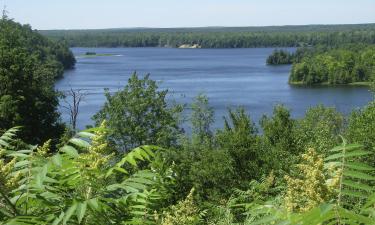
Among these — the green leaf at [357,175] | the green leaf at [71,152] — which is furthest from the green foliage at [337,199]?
the green leaf at [71,152]

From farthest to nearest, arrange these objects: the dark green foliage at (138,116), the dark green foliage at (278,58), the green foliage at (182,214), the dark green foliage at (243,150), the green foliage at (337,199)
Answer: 1. the dark green foliage at (278,58)
2. the dark green foliage at (138,116)
3. the dark green foliage at (243,150)
4. the green foliage at (182,214)
5. the green foliage at (337,199)

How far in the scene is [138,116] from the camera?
1256 inches

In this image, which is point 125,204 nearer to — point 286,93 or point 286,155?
point 286,155

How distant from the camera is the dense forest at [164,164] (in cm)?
231

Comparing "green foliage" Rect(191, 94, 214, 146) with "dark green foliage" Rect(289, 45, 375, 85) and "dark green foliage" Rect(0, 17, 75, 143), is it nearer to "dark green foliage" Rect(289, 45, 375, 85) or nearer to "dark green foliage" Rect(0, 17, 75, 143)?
"dark green foliage" Rect(0, 17, 75, 143)

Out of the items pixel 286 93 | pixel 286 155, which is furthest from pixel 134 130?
pixel 286 93

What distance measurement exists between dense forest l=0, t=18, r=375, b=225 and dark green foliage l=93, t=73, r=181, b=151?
6 cm

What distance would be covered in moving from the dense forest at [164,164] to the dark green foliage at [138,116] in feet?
0.21

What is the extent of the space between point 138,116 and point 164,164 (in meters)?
28.2

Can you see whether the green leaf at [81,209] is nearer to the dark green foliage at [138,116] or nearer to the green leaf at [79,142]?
the green leaf at [79,142]

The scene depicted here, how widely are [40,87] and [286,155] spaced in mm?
13652

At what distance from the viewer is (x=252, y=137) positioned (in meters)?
25.7

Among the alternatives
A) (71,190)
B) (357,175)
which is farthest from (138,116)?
(357,175)

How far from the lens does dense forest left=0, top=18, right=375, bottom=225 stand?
2307mm
